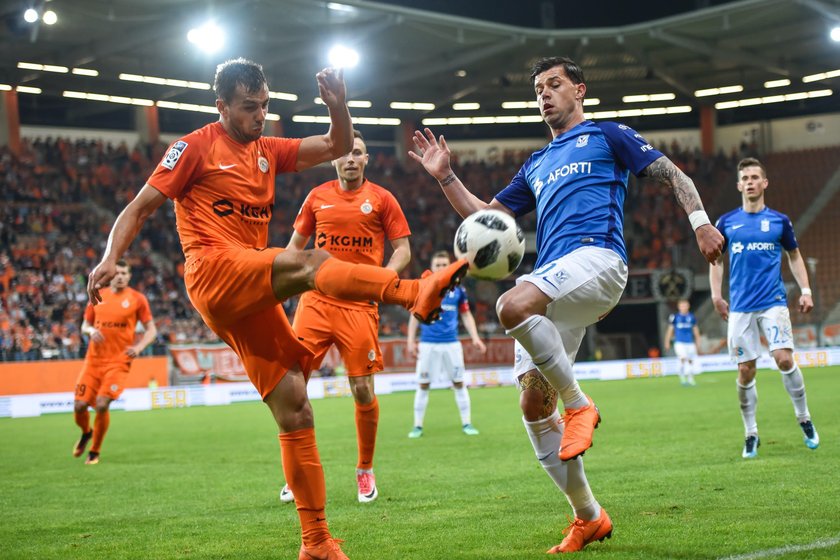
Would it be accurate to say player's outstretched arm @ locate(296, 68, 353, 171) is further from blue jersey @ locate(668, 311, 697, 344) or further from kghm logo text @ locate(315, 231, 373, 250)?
blue jersey @ locate(668, 311, 697, 344)

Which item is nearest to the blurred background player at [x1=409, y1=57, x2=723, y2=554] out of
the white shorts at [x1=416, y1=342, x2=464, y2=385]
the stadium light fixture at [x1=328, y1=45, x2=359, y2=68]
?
the white shorts at [x1=416, y1=342, x2=464, y2=385]

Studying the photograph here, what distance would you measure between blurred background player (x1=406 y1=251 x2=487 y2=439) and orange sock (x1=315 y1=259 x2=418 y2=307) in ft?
32.3

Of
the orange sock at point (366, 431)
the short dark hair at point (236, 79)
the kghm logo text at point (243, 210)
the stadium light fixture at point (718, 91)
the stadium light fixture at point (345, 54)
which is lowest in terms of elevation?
the orange sock at point (366, 431)

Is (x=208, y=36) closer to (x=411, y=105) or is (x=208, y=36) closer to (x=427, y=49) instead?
(x=427, y=49)

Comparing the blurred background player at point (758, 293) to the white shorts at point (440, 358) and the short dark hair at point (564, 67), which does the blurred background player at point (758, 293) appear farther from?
the white shorts at point (440, 358)

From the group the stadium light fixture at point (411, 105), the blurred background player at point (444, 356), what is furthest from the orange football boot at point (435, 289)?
the stadium light fixture at point (411, 105)

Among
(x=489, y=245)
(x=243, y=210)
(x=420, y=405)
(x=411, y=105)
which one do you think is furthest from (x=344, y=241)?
(x=411, y=105)

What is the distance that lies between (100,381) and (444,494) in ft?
22.5

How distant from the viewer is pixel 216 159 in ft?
17.8

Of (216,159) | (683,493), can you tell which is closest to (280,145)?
(216,159)

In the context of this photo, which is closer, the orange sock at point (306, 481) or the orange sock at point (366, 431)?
the orange sock at point (306, 481)

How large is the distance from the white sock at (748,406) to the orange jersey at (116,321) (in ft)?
26.2

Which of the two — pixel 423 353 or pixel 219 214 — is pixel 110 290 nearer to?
pixel 423 353

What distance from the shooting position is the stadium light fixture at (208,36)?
99.7 feet
